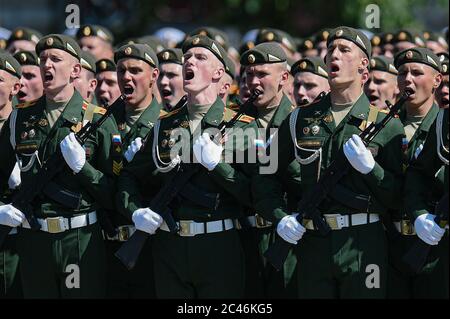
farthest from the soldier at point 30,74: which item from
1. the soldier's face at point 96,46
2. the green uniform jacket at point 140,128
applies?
the green uniform jacket at point 140,128

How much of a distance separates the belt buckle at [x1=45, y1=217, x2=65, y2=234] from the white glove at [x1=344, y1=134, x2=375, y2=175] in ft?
7.16

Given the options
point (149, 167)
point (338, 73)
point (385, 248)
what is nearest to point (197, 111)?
point (149, 167)

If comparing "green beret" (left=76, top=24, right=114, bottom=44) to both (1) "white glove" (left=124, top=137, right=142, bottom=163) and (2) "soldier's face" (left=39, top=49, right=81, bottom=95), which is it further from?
(1) "white glove" (left=124, top=137, right=142, bottom=163)

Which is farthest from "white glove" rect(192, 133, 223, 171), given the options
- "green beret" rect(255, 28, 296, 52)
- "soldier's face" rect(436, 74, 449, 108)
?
"green beret" rect(255, 28, 296, 52)

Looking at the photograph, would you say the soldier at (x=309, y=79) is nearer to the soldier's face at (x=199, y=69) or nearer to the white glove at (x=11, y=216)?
the soldier's face at (x=199, y=69)

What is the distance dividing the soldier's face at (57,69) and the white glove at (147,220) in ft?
3.91

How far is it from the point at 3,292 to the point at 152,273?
1.14 m

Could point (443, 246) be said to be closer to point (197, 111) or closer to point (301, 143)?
point (301, 143)

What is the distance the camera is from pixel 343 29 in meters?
8.14

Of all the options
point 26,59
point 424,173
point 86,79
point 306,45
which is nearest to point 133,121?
point 86,79

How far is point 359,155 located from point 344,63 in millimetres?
729

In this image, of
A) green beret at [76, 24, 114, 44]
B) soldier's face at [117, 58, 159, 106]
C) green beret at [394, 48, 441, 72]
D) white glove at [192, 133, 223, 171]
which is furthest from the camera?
green beret at [76, 24, 114, 44]

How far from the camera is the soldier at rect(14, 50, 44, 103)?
1044 cm

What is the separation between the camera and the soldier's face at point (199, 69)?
8.34 m
